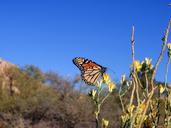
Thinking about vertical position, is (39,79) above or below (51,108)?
above

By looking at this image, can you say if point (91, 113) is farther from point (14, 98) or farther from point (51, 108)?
point (14, 98)

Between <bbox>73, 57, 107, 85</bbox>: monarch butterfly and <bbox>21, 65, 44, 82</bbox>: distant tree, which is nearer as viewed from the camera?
<bbox>73, 57, 107, 85</bbox>: monarch butterfly

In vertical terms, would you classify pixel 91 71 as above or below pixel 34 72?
below

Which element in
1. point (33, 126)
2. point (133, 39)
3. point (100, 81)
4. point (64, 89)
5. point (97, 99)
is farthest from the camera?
point (64, 89)

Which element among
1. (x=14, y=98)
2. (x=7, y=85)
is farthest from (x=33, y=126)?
(x=7, y=85)

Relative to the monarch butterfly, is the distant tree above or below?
above

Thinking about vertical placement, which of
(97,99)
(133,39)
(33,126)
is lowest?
(97,99)

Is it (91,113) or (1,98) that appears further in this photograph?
(1,98)

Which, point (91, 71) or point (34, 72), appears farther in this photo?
point (34, 72)

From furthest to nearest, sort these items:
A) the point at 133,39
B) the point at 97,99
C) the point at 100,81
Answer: the point at 100,81
the point at 97,99
the point at 133,39

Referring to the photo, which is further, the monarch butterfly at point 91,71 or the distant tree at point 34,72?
the distant tree at point 34,72

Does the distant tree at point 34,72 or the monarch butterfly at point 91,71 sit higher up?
the distant tree at point 34,72
